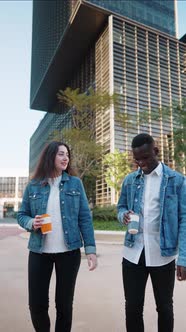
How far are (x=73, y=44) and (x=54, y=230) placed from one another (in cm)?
4911

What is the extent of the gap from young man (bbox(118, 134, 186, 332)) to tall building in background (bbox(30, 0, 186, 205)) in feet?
83.0

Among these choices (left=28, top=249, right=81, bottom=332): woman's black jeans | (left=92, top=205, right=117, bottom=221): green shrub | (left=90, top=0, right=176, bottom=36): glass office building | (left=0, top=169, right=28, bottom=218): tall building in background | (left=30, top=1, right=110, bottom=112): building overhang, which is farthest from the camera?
(left=0, top=169, right=28, bottom=218): tall building in background

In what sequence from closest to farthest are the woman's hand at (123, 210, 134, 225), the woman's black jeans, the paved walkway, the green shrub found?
the woman's hand at (123, 210, 134, 225), the woman's black jeans, the paved walkway, the green shrub

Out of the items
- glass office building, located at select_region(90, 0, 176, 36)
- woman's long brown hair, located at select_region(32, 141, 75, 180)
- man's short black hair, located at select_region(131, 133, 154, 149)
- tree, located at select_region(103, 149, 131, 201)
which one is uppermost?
glass office building, located at select_region(90, 0, 176, 36)

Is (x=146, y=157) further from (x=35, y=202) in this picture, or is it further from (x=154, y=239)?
(x=35, y=202)

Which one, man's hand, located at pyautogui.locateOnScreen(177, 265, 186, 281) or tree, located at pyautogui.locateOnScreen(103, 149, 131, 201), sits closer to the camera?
man's hand, located at pyautogui.locateOnScreen(177, 265, 186, 281)

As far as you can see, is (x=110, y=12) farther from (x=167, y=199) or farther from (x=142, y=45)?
(x=167, y=199)

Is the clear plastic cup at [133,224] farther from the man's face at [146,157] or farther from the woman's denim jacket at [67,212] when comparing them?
the woman's denim jacket at [67,212]

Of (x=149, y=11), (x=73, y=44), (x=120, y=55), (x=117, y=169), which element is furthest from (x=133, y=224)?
(x=149, y=11)

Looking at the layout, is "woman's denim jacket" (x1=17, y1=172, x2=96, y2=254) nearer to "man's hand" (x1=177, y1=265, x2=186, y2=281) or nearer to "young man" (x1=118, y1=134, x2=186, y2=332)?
"young man" (x1=118, y1=134, x2=186, y2=332)

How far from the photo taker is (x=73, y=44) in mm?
47812

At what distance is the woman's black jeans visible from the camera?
7.57 feet

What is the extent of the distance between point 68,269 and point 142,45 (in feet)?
137

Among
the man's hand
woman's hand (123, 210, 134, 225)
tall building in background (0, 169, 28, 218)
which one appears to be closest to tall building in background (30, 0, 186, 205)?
woman's hand (123, 210, 134, 225)
